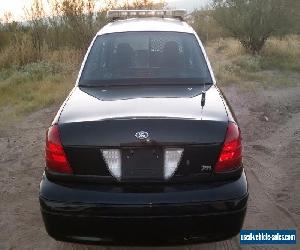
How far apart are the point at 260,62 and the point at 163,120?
9531 mm

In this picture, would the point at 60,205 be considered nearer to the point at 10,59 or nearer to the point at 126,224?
the point at 126,224

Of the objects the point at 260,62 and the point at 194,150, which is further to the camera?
the point at 260,62

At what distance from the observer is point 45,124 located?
271 inches

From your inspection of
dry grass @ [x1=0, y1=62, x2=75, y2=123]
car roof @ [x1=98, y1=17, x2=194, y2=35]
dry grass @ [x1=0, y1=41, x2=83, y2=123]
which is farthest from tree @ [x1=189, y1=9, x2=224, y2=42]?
car roof @ [x1=98, y1=17, x2=194, y2=35]

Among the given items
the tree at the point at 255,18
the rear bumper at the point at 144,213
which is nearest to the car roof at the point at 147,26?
the rear bumper at the point at 144,213

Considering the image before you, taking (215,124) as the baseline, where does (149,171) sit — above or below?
below

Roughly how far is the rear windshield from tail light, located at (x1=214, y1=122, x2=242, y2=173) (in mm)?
959

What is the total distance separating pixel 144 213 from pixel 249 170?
8.72 feet

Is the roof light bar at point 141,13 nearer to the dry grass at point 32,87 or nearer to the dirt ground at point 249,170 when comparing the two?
the dirt ground at point 249,170

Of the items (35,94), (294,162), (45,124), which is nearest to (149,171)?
(294,162)

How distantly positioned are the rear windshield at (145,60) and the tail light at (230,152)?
959 mm

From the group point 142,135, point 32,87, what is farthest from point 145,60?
point 32,87

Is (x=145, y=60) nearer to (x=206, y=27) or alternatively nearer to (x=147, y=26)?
(x=147, y=26)

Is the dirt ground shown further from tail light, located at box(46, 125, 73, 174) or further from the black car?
tail light, located at box(46, 125, 73, 174)
